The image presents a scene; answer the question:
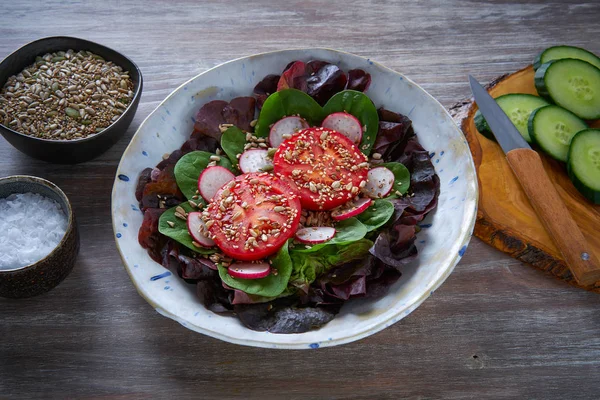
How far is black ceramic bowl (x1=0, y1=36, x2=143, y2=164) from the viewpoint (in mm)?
2295

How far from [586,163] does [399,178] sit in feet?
2.66

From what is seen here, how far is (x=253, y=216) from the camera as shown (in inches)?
79.9

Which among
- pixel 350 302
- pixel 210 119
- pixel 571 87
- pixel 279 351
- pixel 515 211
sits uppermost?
pixel 571 87

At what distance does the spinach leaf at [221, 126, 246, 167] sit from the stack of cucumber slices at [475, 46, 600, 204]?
1.05 m

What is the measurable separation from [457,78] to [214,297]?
5.46 ft

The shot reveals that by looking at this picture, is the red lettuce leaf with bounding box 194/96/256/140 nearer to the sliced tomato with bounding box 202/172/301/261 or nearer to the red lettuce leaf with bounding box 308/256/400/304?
the sliced tomato with bounding box 202/172/301/261

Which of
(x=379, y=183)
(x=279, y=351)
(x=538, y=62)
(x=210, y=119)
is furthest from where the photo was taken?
(x=538, y=62)

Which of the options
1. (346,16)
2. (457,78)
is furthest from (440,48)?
(346,16)

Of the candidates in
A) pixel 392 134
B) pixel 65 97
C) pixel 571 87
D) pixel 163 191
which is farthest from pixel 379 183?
pixel 65 97

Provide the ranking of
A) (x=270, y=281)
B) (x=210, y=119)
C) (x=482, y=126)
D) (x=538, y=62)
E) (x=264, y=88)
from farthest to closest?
(x=538, y=62) < (x=482, y=126) < (x=264, y=88) < (x=210, y=119) < (x=270, y=281)

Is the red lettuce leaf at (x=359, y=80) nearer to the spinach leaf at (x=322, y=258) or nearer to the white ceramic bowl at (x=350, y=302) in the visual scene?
the white ceramic bowl at (x=350, y=302)

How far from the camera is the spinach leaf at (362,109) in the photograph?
2301 mm

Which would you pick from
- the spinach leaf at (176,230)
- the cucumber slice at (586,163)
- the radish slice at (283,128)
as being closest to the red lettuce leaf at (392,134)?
the radish slice at (283,128)

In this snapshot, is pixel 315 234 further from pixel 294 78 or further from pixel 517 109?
pixel 517 109
